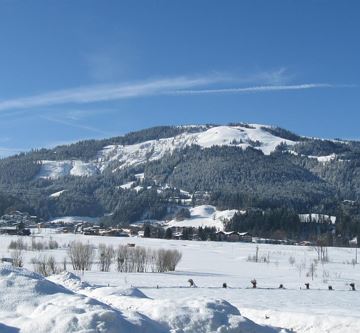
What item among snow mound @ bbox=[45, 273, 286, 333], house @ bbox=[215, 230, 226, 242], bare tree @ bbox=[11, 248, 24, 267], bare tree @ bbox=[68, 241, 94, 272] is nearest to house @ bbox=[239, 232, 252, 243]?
house @ bbox=[215, 230, 226, 242]

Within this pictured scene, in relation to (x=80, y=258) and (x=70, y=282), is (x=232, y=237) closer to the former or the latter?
(x=80, y=258)

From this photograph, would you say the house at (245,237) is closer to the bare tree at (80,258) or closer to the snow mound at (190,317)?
the bare tree at (80,258)

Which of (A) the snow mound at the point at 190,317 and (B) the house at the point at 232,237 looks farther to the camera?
(B) the house at the point at 232,237

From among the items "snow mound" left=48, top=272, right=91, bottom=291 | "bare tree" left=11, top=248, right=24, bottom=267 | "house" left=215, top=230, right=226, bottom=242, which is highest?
"house" left=215, top=230, right=226, bottom=242

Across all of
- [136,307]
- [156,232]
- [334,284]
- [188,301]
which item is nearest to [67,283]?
[136,307]

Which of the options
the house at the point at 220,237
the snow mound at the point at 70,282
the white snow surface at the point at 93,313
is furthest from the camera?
the house at the point at 220,237

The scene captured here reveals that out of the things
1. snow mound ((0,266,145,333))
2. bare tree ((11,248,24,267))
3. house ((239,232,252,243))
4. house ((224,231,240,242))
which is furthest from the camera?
house ((239,232,252,243))

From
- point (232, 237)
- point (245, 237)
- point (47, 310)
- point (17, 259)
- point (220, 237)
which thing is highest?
point (245, 237)

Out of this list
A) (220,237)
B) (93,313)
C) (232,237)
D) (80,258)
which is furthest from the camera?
(232,237)

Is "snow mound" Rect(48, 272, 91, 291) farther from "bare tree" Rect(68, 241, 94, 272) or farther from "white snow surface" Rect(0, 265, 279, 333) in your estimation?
"bare tree" Rect(68, 241, 94, 272)

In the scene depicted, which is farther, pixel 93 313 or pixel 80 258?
pixel 80 258

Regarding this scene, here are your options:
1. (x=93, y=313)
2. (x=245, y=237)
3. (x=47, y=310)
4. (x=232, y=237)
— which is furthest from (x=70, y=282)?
(x=245, y=237)

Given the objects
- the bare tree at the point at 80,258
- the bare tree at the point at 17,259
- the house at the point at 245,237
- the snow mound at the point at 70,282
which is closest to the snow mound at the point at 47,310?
the snow mound at the point at 70,282

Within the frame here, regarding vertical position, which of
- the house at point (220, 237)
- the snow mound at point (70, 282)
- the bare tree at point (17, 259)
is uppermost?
the house at point (220, 237)
